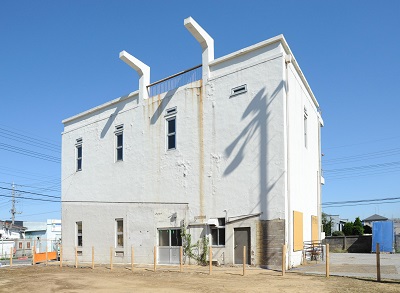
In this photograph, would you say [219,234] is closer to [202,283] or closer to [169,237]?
[169,237]

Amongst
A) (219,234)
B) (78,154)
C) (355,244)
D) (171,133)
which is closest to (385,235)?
(355,244)

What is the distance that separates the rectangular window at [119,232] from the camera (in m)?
28.8

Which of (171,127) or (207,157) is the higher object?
(171,127)

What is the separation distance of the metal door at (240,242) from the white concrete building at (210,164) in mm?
56

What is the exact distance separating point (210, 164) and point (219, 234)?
3.47 metres

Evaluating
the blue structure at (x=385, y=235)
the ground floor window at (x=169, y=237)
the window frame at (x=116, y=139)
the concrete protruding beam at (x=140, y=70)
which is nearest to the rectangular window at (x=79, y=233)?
the window frame at (x=116, y=139)

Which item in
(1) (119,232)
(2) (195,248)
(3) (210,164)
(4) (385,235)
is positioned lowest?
(4) (385,235)

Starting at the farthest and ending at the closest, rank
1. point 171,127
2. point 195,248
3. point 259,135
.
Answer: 1. point 171,127
2. point 195,248
3. point 259,135

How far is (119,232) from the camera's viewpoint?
29062mm

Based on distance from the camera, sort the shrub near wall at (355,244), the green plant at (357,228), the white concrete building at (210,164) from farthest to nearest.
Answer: the green plant at (357,228), the shrub near wall at (355,244), the white concrete building at (210,164)

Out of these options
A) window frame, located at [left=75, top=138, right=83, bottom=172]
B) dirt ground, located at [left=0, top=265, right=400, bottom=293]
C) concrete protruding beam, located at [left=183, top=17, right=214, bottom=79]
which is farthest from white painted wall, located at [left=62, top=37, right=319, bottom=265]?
dirt ground, located at [left=0, top=265, right=400, bottom=293]

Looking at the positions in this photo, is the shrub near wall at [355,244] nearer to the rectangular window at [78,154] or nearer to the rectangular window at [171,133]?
the rectangular window at [171,133]

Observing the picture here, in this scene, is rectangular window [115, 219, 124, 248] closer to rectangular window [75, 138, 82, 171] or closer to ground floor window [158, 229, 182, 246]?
ground floor window [158, 229, 182, 246]

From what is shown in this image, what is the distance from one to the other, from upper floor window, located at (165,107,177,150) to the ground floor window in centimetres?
452
